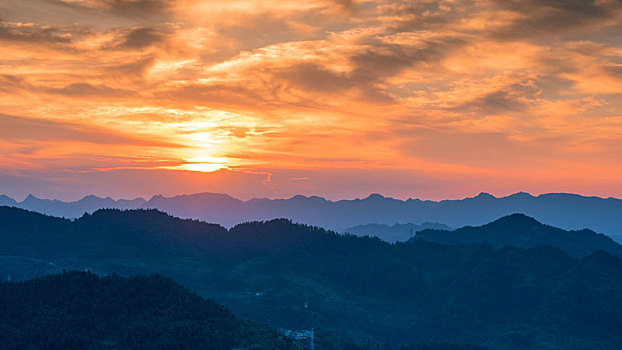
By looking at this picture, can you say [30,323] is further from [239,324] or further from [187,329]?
[239,324]

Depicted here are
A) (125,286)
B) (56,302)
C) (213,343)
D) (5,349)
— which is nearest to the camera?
(5,349)

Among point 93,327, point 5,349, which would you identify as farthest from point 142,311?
point 5,349

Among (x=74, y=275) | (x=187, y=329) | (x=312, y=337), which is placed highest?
(x=74, y=275)

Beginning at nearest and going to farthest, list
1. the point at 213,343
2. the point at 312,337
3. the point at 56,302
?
1. the point at 213,343
2. the point at 56,302
3. the point at 312,337

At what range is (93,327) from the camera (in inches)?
5723

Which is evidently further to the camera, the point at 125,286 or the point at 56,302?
the point at 125,286

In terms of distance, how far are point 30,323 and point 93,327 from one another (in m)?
15.6

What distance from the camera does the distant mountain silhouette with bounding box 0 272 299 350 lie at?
138 metres

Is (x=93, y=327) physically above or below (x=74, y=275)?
below

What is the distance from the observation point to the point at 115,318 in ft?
497

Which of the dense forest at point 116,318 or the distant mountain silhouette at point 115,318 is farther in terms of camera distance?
the distant mountain silhouette at point 115,318

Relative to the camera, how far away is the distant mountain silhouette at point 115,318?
13850 cm

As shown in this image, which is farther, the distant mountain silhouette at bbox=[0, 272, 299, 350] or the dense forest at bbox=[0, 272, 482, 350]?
the distant mountain silhouette at bbox=[0, 272, 299, 350]

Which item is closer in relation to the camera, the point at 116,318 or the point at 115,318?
the point at 116,318
